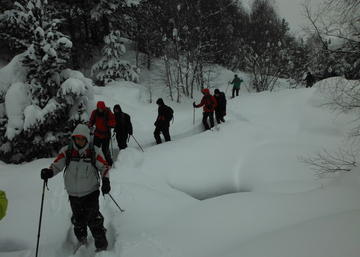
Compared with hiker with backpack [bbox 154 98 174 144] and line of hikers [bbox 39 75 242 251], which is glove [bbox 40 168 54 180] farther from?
hiker with backpack [bbox 154 98 174 144]

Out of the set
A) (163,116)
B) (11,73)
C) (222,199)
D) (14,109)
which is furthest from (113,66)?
(222,199)

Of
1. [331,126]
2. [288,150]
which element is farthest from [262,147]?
[331,126]

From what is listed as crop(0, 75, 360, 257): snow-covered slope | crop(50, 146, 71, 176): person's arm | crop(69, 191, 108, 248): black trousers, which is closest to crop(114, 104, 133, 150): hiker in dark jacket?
crop(0, 75, 360, 257): snow-covered slope

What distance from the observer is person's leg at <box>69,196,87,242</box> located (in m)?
4.52

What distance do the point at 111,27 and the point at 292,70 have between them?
15751mm

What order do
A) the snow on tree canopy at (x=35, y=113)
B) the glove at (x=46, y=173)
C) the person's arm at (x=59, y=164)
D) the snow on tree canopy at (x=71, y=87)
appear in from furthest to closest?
1. the snow on tree canopy at (x=71, y=87)
2. the snow on tree canopy at (x=35, y=113)
3. the person's arm at (x=59, y=164)
4. the glove at (x=46, y=173)

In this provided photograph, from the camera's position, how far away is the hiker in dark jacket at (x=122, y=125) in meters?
8.64

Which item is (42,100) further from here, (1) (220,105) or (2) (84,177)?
(2) (84,177)

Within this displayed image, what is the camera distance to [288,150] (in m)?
8.68

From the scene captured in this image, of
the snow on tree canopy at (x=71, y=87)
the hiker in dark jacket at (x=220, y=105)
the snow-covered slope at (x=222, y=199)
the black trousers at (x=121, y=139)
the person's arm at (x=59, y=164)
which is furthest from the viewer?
the hiker in dark jacket at (x=220, y=105)

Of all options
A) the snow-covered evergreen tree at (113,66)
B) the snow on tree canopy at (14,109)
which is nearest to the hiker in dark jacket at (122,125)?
the snow on tree canopy at (14,109)

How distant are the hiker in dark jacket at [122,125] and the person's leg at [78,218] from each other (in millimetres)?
4237

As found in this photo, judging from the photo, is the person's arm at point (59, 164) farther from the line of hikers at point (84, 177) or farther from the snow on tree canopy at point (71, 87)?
the snow on tree canopy at point (71, 87)

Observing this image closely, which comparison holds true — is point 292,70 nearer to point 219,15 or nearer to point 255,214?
point 219,15
